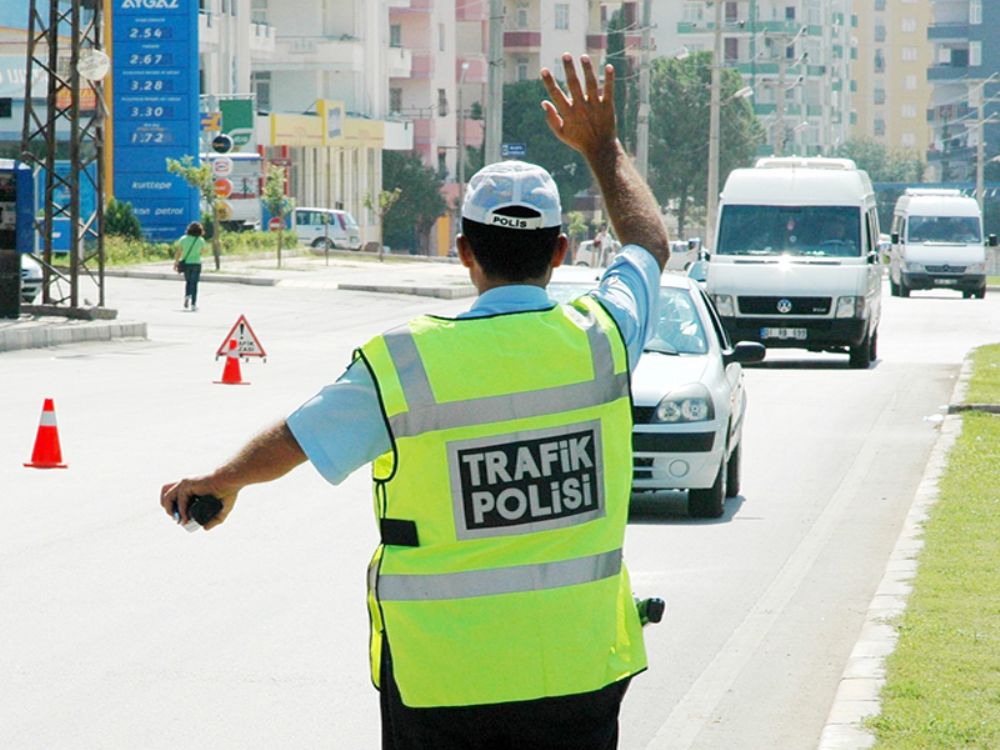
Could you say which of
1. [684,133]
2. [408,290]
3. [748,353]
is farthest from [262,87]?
→ [748,353]

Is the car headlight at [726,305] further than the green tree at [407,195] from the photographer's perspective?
No

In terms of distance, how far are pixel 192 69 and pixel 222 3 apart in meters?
17.7

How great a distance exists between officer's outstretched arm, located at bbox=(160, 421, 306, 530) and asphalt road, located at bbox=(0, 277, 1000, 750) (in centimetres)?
58

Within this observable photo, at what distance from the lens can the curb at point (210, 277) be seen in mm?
45531

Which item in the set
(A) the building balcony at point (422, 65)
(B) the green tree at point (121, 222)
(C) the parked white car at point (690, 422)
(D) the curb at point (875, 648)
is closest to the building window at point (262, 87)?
(A) the building balcony at point (422, 65)

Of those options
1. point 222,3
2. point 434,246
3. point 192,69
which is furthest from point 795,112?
point 192,69

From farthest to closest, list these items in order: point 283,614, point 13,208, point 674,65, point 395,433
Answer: point 674,65 < point 13,208 < point 283,614 < point 395,433

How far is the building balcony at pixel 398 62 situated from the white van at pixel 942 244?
42593mm

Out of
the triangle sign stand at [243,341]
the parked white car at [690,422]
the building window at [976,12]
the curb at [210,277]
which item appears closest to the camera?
the parked white car at [690,422]

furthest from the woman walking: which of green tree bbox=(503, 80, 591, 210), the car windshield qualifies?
green tree bbox=(503, 80, 591, 210)

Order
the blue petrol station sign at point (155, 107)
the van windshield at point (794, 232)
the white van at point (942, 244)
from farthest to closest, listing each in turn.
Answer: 1. the blue petrol station sign at point (155, 107)
2. the white van at point (942, 244)
3. the van windshield at point (794, 232)

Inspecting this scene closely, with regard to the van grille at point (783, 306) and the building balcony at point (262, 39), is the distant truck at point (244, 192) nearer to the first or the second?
the building balcony at point (262, 39)

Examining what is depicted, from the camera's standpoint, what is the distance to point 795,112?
158 m

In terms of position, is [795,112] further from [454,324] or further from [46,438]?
[454,324]
